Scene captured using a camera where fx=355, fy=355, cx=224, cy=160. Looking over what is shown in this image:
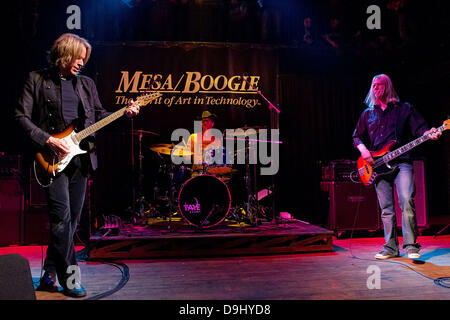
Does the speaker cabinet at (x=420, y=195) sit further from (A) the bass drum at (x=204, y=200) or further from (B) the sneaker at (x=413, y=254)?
(A) the bass drum at (x=204, y=200)

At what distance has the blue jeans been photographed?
3.87 m

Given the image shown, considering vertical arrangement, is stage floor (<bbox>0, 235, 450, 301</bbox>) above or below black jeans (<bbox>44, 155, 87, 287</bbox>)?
below

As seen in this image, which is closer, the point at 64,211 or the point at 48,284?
the point at 64,211

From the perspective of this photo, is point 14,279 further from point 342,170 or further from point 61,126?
point 342,170

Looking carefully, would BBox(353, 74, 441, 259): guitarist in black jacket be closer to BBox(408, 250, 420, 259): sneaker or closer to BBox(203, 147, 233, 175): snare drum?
BBox(408, 250, 420, 259): sneaker

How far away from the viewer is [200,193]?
454cm

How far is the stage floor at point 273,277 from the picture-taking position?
2793 millimetres

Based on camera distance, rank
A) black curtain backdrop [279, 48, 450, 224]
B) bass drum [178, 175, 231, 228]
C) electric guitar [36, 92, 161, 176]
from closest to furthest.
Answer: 1. electric guitar [36, 92, 161, 176]
2. bass drum [178, 175, 231, 228]
3. black curtain backdrop [279, 48, 450, 224]

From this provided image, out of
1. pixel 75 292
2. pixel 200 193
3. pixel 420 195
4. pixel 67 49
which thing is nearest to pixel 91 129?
pixel 67 49

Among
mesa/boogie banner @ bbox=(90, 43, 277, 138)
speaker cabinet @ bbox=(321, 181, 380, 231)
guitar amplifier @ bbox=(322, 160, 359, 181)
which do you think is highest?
mesa/boogie banner @ bbox=(90, 43, 277, 138)

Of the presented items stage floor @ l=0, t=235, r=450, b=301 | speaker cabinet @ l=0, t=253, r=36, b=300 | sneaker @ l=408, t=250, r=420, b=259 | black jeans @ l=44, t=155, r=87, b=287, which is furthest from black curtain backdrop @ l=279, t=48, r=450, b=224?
speaker cabinet @ l=0, t=253, r=36, b=300

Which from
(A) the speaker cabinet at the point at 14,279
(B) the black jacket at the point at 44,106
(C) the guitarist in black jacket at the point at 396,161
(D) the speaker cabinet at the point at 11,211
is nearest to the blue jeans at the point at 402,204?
(C) the guitarist in black jacket at the point at 396,161

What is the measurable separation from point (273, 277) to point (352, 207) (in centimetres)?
264

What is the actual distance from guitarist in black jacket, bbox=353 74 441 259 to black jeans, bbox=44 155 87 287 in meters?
3.04
